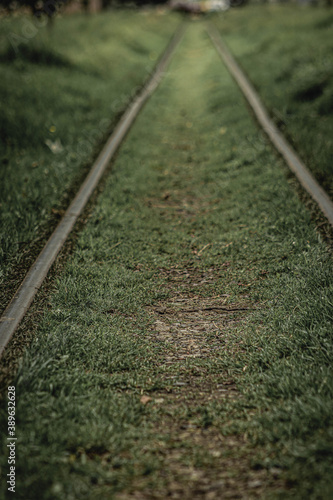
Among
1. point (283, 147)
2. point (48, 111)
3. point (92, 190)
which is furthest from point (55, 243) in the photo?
point (48, 111)

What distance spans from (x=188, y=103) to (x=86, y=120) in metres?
2.99

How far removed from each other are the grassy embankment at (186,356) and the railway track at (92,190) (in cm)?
18

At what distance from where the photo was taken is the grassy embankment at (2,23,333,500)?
2.15 meters

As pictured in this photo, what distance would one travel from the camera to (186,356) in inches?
119

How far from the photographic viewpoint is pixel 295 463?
6.94ft

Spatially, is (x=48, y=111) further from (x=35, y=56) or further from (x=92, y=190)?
(x=35, y=56)

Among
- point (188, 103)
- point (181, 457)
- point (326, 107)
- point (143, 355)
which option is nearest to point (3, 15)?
point (188, 103)

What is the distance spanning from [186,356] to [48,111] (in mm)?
5832

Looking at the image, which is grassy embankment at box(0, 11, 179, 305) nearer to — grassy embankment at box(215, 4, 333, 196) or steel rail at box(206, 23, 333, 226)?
steel rail at box(206, 23, 333, 226)

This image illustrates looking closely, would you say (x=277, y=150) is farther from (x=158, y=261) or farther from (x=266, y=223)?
(x=158, y=261)

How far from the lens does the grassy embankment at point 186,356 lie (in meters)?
2.15

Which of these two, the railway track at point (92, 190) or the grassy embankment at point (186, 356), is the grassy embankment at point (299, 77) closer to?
the railway track at point (92, 190)

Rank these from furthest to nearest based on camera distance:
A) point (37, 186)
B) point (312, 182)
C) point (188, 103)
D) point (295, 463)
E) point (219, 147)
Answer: point (188, 103)
point (219, 147)
point (37, 186)
point (312, 182)
point (295, 463)

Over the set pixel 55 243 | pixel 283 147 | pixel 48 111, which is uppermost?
pixel 283 147
